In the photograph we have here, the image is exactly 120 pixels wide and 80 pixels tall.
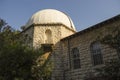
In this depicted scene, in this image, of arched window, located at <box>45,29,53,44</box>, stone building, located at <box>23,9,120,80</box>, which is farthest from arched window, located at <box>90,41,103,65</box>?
arched window, located at <box>45,29,53,44</box>

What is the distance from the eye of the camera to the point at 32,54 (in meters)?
16.3

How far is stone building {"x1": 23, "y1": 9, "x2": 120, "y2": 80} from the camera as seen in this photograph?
18.7 meters

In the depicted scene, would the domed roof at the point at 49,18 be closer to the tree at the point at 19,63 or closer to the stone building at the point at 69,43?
the stone building at the point at 69,43

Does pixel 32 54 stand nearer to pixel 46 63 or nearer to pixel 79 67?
pixel 46 63

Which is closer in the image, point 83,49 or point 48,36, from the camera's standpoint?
point 83,49

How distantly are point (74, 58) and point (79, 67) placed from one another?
133 cm

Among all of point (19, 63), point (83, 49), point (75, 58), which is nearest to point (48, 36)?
point (75, 58)

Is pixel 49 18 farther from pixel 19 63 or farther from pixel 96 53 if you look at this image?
pixel 19 63

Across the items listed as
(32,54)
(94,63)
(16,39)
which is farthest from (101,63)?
(16,39)

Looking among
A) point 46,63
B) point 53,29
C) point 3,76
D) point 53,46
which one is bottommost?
point 3,76

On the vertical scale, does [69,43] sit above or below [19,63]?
above

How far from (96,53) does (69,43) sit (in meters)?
3.86

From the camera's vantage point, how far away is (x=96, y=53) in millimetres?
19219

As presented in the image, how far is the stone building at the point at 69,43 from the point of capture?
1873 cm
